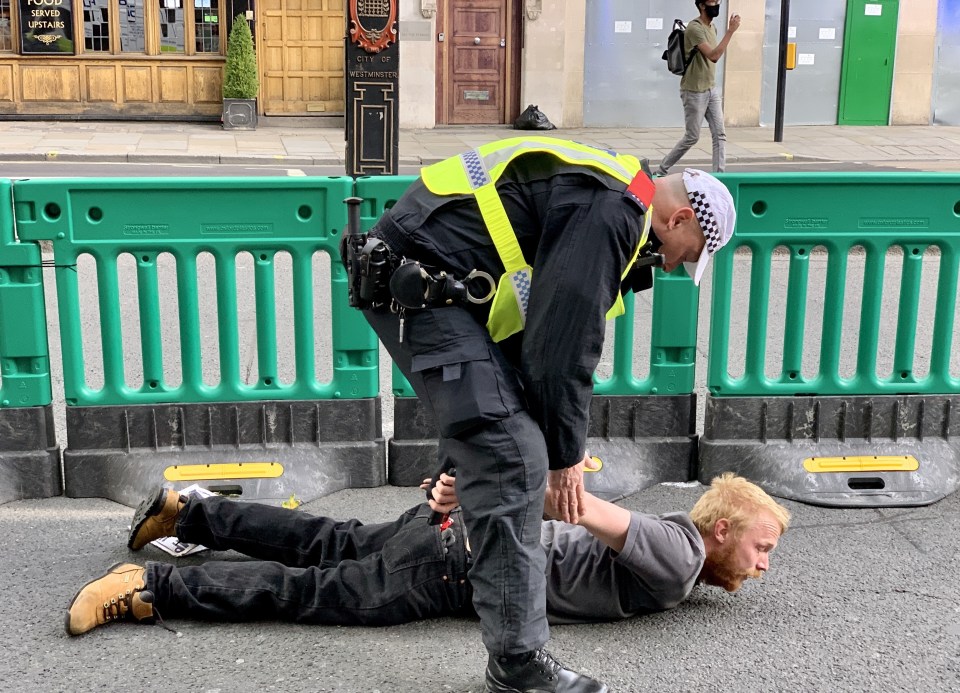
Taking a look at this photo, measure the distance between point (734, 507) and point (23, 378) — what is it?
2.71 metres

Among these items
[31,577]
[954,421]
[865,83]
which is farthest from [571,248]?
[865,83]

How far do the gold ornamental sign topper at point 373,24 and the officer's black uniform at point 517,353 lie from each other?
224 inches

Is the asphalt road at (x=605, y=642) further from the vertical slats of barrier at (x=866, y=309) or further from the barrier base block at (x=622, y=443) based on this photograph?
the vertical slats of barrier at (x=866, y=309)

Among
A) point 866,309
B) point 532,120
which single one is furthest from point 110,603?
point 532,120

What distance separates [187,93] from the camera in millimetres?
20125

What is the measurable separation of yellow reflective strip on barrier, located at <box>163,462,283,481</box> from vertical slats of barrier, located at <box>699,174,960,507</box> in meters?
1.76

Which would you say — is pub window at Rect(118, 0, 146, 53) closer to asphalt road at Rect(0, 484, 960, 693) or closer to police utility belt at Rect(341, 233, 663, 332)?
asphalt road at Rect(0, 484, 960, 693)

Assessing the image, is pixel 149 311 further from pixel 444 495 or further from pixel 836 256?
pixel 836 256

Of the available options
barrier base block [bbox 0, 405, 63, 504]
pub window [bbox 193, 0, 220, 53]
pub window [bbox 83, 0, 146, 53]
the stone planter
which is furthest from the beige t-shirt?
pub window [bbox 83, 0, 146, 53]

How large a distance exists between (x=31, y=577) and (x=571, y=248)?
2.25m

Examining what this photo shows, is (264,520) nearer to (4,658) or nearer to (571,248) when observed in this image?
(4,658)

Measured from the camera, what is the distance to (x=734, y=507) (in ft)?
11.6

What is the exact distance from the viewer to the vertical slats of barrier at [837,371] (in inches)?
186

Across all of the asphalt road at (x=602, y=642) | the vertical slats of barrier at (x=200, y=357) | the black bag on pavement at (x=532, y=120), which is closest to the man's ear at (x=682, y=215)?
the asphalt road at (x=602, y=642)
